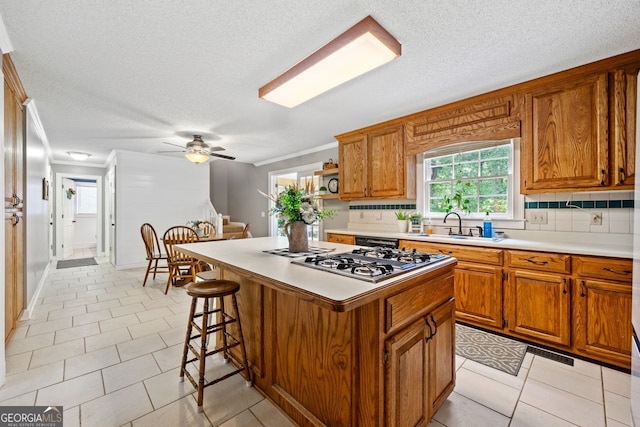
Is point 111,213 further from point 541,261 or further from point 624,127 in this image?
point 624,127

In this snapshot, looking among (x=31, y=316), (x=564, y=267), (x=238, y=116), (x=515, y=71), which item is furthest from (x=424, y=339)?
(x=31, y=316)

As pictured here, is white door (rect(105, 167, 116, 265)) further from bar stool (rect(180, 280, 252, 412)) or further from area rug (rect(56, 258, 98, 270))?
bar stool (rect(180, 280, 252, 412))

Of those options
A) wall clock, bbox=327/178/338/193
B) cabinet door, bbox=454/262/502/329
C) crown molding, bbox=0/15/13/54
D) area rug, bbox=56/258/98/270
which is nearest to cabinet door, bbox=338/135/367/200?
wall clock, bbox=327/178/338/193

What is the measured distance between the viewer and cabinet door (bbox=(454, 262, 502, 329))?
2512 mm

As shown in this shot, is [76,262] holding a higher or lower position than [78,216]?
lower

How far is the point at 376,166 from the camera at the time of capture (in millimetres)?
3699

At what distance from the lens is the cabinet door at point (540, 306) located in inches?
86.1

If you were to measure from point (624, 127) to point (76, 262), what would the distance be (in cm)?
883

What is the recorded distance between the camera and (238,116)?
3.49m

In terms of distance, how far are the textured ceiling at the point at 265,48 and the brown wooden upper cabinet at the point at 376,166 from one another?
0.37 metres

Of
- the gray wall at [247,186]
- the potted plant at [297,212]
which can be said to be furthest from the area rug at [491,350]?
the gray wall at [247,186]

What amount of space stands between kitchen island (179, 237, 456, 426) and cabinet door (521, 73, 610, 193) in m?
1.58

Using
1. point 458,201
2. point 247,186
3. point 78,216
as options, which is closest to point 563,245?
point 458,201

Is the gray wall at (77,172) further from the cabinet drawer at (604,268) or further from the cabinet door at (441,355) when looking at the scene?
the cabinet drawer at (604,268)
